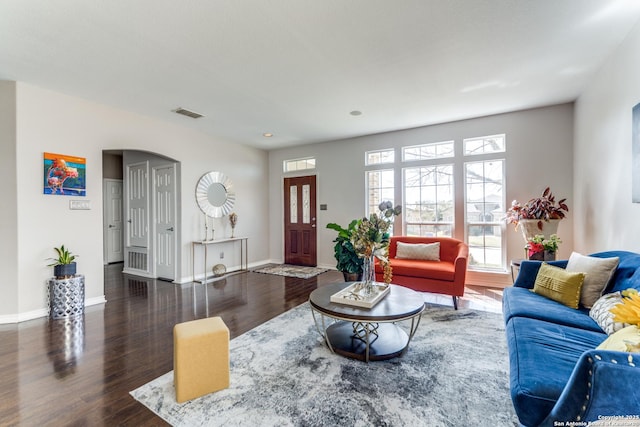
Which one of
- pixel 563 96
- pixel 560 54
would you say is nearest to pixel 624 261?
pixel 560 54

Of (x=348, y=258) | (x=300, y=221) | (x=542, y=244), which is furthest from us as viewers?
(x=300, y=221)

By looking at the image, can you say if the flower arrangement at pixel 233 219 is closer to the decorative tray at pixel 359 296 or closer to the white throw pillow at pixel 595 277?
the decorative tray at pixel 359 296

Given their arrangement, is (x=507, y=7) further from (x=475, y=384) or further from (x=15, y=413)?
(x=15, y=413)

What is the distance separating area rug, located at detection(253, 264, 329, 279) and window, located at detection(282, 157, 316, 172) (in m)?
2.20

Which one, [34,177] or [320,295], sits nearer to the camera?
[320,295]

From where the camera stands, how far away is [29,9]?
81.9 inches

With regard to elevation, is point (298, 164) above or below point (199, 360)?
above

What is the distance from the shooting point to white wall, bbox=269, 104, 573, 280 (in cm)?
410

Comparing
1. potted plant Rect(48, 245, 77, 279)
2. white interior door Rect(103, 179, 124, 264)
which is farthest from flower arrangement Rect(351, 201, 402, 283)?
white interior door Rect(103, 179, 124, 264)

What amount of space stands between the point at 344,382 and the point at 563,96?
4449mm

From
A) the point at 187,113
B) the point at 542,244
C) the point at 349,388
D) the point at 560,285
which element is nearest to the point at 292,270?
the point at 187,113

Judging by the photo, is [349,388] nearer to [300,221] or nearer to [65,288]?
[65,288]

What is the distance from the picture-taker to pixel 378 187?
220 inches

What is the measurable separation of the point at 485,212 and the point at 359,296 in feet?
10.8
